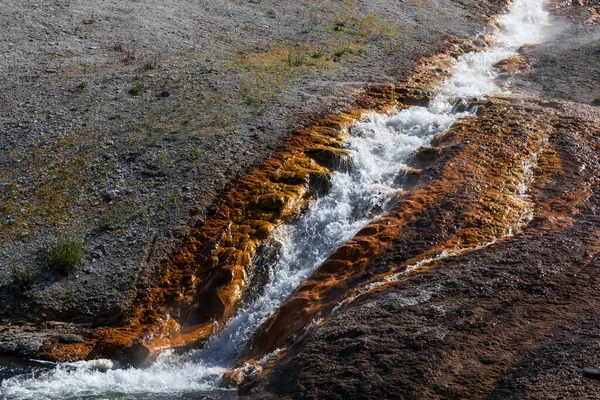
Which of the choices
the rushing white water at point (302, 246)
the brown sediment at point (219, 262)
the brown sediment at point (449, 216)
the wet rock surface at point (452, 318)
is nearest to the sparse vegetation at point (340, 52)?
the rushing white water at point (302, 246)

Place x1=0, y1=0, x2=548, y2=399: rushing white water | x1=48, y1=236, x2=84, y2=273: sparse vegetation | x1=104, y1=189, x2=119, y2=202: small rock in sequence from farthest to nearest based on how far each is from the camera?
1. x1=104, y1=189, x2=119, y2=202: small rock
2. x1=48, y1=236, x2=84, y2=273: sparse vegetation
3. x1=0, y1=0, x2=548, y2=399: rushing white water

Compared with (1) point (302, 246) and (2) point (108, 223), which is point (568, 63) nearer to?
(1) point (302, 246)

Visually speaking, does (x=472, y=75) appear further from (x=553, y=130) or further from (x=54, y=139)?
(x=54, y=139)

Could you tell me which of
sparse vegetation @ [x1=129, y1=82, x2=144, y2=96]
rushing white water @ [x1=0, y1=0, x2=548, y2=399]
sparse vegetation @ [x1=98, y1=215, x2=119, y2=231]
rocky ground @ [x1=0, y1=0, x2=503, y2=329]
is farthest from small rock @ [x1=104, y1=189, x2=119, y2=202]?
sparse vegetation @ [x1=129, y1=82, x2=144, y2=96]

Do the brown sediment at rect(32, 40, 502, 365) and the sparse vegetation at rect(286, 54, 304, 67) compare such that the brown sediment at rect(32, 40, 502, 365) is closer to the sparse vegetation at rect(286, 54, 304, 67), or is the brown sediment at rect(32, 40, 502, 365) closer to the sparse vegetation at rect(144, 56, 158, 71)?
the sparse vegetation at rect(286, 54, 304, 67)

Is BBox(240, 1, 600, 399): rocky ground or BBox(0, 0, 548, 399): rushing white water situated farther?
BBox(0, 0, 548, 399): rushing white water

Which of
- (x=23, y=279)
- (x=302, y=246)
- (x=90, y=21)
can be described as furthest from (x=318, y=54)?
(x=23, y=279)
